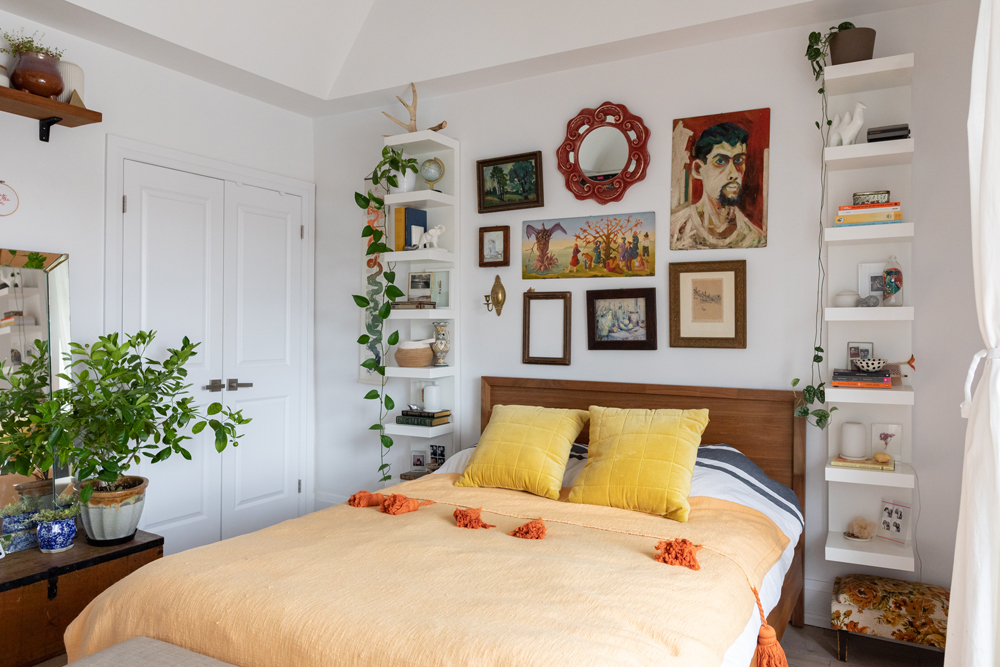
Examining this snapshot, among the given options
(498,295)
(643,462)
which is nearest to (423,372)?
(498,295)

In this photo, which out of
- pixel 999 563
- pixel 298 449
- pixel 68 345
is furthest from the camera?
pixel 298 449

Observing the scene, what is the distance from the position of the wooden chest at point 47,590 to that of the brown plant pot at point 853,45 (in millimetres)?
3442

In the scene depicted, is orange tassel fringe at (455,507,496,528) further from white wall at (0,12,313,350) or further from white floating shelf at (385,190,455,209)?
white wall at (0,12,313,350)

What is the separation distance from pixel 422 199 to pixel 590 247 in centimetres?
93

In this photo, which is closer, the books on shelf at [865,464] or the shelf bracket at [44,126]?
the books on shelf at [865,464]

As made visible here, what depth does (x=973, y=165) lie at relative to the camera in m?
1.68

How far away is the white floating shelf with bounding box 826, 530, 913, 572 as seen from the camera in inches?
99.1

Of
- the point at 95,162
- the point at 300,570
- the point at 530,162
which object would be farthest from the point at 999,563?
the point at 95,162

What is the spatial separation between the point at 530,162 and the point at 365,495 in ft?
6.04

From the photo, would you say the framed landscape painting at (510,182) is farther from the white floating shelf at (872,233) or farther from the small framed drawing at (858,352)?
the small framed drawing at (858,352)

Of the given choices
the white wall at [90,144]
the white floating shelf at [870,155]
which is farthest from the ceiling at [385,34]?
the white floating shelf at [870,155]

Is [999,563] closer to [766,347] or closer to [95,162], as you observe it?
[766,347]

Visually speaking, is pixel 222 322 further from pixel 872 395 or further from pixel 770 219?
pixel 872 395

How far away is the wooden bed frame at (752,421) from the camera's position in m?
2.84
